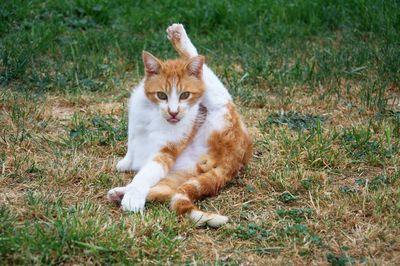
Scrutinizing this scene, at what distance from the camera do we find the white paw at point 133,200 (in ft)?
11.8

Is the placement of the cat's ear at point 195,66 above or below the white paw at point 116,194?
above

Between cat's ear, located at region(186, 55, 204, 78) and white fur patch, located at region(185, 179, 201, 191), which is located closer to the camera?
white fur patch, located at region(185, 179, 201, 191)

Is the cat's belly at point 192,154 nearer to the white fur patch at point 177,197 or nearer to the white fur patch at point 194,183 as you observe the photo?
the white fur patch at point 194,183

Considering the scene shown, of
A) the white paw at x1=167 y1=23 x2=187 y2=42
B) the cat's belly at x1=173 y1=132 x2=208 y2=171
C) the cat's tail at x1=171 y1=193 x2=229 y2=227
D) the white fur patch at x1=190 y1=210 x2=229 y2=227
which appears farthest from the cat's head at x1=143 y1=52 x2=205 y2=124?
the white fur patch at x1=190 y1=210 x2=229 y2=227

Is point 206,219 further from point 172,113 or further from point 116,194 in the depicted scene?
point 172,113

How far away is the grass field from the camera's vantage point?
10.9ft


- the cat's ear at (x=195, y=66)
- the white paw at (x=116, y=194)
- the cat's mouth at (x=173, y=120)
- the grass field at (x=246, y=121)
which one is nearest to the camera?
the grass field at (x=246, y=121)

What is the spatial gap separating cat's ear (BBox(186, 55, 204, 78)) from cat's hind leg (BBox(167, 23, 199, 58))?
0.53 m

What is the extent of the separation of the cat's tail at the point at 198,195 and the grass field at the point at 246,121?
0.06m

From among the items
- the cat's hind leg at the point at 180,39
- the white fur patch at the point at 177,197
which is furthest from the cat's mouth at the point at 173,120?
the cat's hind leg at the point at 180,39

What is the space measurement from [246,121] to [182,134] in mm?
1277

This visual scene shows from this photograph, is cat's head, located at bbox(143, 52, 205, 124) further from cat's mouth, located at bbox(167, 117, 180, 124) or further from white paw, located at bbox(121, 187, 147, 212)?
white paw, located at bbox(121, 187, 147, 212)

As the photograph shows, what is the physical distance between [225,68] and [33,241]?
3.56 meters

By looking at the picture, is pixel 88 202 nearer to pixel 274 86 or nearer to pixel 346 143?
pixel 346 143
